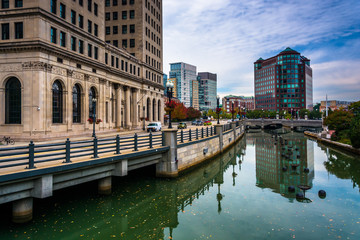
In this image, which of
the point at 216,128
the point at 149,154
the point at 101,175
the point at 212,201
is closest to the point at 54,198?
the point at 101,175

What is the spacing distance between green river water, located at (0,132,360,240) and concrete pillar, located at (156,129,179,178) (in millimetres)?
660

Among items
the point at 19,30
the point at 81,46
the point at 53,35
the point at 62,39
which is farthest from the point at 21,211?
the point at 81,46

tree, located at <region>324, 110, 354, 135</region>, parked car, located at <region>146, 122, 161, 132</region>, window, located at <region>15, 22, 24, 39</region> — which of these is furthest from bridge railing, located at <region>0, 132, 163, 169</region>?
tree, located at <region>324, 110, 354, 135</region>

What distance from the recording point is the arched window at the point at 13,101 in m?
28.3

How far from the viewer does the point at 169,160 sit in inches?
775

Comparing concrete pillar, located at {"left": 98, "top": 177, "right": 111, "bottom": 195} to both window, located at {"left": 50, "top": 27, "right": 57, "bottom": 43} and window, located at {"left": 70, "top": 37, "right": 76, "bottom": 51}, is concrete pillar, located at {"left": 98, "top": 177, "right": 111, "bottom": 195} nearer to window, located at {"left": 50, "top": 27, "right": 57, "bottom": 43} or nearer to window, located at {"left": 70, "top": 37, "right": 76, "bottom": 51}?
window, located at {"left": 50, "top": 27, "right": 57, "bottom": 43}

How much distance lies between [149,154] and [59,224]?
25.3ft

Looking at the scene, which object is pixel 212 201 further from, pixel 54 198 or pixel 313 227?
pixel 54 198

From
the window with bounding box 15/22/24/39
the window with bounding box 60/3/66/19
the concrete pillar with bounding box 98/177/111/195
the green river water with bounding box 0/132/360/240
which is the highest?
the window with bounding box 60/3/66/19

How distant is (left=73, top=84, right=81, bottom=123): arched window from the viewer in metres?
34.9

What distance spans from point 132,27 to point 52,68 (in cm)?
3209

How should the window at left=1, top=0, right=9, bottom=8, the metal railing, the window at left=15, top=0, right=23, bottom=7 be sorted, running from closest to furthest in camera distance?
the metal railing < the window at left=15, top=0, right=23, bottom=7 < the window at left=1, top=0, right=9, bottom=8

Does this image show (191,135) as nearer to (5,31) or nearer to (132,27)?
(5,31)

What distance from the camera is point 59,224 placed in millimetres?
11312
